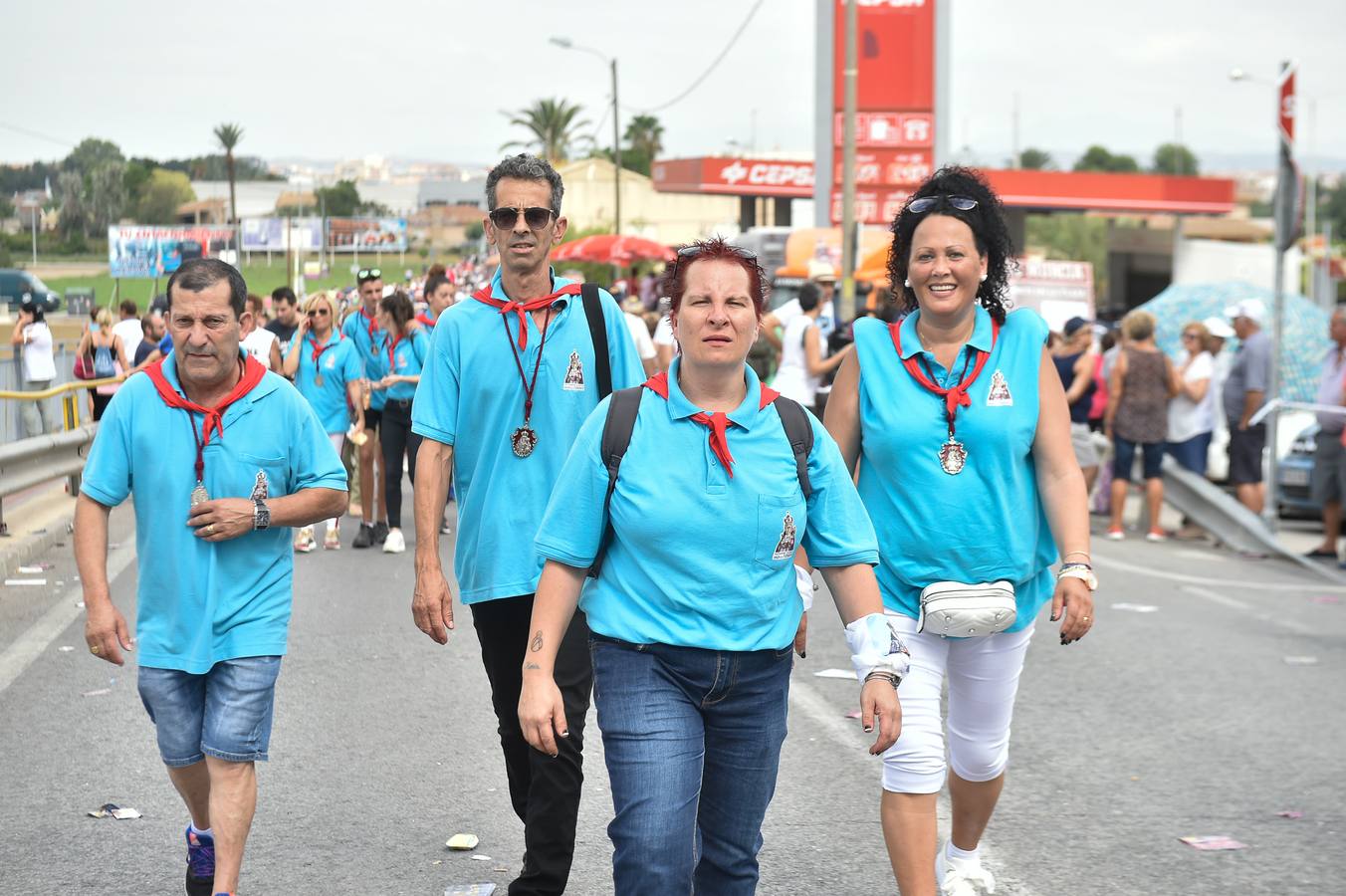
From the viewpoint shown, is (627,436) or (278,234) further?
(278,234)

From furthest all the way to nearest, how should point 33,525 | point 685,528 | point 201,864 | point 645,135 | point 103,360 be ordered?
point 645,135, point 103,360, point 33,525, point 201,864, point 685,528

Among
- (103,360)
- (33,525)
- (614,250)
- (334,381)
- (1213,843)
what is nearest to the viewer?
(1213,843)

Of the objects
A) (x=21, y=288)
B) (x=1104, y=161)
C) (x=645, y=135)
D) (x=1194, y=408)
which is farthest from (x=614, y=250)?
(x=1104, y=161)

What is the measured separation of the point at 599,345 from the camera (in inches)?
191

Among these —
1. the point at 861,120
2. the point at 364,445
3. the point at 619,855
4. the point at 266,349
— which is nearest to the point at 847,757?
the point at 619,855

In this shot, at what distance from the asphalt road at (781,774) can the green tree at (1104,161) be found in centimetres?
14781

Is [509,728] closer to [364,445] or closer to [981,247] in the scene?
[981,247]

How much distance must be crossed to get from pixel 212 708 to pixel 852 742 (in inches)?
124

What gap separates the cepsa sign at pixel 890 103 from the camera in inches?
1606

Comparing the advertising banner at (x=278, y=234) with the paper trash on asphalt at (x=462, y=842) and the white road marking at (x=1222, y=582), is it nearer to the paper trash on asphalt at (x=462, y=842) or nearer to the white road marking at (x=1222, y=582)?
the white road marking at (x=1222, y=582)

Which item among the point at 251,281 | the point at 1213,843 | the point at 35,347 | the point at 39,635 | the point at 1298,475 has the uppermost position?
the point at 251,281

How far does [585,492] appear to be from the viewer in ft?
11.9

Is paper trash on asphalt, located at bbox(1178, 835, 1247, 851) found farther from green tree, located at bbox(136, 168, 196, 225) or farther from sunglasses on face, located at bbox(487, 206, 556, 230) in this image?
green tree, located at bbox(136, 168, 196, 225)

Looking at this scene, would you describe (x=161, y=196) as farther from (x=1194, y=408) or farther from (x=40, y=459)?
(x=1194, y=408)
